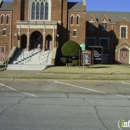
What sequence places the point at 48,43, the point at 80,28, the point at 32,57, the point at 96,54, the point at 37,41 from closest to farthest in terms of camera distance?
1. the point at 32,57
2. the point at 48,43
3. the point at 37,41
4. the point at 80,28
5. the point at 96,54

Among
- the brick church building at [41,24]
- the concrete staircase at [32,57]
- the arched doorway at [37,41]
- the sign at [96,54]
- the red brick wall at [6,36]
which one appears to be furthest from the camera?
the sign at [96,54]

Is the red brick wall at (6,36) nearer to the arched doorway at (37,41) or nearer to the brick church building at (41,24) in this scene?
the brick church building at (41,24)

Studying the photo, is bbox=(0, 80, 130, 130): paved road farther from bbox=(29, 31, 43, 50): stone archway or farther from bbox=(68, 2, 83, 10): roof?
bbox=(68, 2, 83, 10): roof

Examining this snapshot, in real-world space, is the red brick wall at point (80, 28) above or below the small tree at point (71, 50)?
above

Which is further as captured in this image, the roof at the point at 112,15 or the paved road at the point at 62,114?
the roof at the point at 112,15

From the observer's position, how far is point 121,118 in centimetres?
655

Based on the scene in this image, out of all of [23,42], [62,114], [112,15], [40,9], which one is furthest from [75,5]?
[62,114]

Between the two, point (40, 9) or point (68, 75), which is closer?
point (68, 75)

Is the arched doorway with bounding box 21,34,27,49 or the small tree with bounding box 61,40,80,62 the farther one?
the arched doorway with bounding box 21,34,27,49

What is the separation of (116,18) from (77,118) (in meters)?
50.8

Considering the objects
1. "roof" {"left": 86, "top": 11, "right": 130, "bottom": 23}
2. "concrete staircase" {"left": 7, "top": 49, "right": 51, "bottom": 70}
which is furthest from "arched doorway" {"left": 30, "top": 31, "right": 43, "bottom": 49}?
"roof" {"left": 86, "top": 11, "right": 130, "bottom": 23}

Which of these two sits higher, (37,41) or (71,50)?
(37,41)

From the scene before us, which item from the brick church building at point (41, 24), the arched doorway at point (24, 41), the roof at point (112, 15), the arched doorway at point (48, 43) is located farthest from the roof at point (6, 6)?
the roof at point (112, 15)

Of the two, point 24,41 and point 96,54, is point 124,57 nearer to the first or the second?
point 96,54
